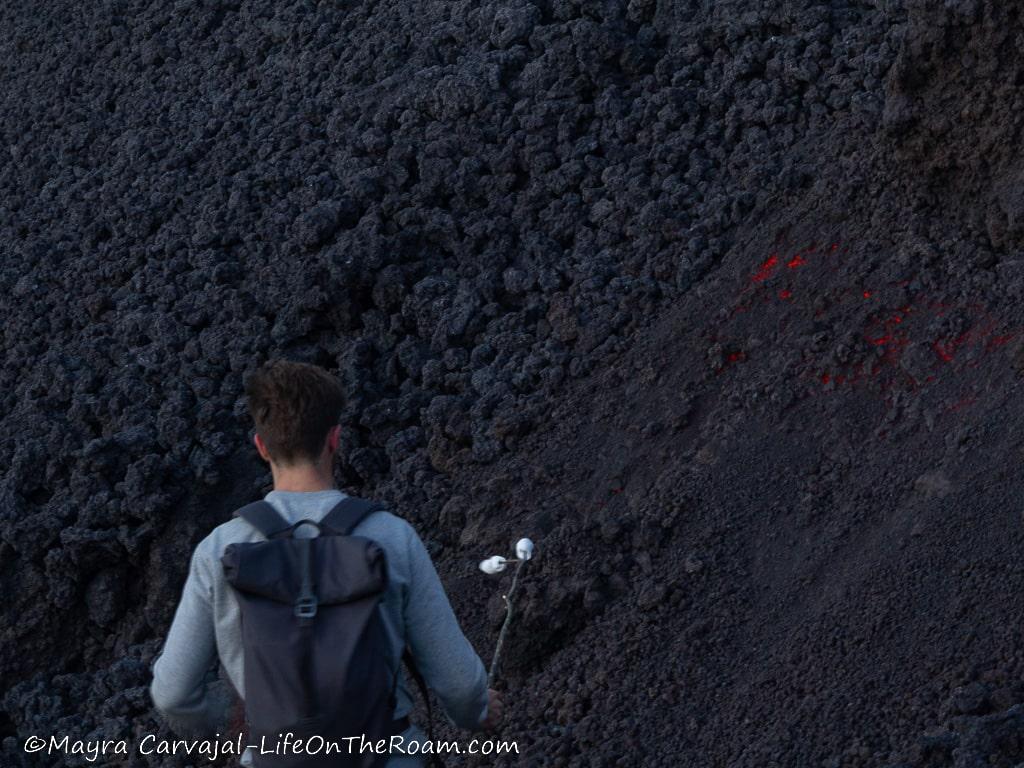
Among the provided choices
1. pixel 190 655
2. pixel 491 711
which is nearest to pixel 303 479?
pixel 190 655

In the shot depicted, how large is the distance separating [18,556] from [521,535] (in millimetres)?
2628

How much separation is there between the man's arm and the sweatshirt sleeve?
0.47 meters

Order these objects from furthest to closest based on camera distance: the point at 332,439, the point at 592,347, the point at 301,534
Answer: the point at 592,347
the point at 332,439
the point at 301,534

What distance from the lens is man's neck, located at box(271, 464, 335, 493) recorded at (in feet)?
12.1

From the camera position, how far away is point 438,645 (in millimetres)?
3678

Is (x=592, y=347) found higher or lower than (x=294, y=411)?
lower

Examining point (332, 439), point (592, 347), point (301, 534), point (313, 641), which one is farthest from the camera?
point (592, 347)

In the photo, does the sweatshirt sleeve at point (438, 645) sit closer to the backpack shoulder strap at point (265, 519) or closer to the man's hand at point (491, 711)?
the man's hand at point (491, 711)

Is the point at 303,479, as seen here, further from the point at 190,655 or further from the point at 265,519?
the point at 190,655

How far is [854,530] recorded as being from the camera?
6.19 metres

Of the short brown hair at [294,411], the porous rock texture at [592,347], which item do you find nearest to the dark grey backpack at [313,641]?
the short brown hair at [294,411]

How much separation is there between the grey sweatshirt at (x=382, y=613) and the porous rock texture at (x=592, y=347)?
1851 millimetres

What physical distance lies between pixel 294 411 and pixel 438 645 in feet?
2.14

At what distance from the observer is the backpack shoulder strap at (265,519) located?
3584 mm
